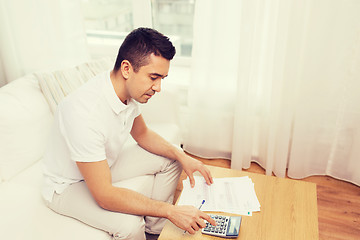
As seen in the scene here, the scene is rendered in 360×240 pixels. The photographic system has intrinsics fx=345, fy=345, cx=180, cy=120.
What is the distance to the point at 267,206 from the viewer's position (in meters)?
1.32

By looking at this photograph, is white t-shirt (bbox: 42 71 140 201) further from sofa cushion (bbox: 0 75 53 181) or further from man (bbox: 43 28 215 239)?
sofa cushion (bbox: 0 75 53 181)

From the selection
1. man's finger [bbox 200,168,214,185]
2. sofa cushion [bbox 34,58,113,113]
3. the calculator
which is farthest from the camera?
sofa cushion [bbox 34,58,113,113]

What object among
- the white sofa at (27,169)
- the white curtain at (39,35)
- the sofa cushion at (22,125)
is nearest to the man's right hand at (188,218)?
the white sofa at (27,169)

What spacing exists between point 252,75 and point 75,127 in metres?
1.23

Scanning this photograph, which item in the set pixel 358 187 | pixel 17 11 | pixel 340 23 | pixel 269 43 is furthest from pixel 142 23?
pixel 358 187

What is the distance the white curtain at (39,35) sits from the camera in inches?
85.2

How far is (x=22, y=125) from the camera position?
1.62 m

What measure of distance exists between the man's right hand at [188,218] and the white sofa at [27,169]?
0.98 ft

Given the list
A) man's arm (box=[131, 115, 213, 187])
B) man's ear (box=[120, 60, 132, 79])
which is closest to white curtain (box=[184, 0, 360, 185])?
man's arm (box=[131, 115, 213, 187])

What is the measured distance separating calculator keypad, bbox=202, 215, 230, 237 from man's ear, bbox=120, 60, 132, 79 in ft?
2.05

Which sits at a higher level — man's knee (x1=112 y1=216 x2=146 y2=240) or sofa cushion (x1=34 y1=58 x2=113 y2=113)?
sofa cushion (x1=34 y1=58 x2=113 y2=113)

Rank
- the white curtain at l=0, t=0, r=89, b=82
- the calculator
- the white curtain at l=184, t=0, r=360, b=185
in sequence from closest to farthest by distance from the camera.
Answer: the calculator → the white curtain at l=184, t=0, r=360, b=185 → the white curtain at l=0, t=0, r=89, b=82

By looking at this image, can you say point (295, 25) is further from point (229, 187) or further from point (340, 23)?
point (229, 187)

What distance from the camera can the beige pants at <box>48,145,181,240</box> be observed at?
1313 millimetres
